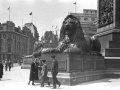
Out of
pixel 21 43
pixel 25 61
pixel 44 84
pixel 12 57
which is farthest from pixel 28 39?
pixel 44 84

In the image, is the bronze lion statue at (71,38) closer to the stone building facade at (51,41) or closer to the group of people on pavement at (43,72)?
the group of people on pavement at (43,72)

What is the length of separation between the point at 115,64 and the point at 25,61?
592 inches

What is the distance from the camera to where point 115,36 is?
15648 mm

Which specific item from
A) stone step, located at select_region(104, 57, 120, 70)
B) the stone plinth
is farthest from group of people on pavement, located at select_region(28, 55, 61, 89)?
the stone plinth

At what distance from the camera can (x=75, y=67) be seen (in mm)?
11062

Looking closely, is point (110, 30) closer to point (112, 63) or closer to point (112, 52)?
point (112, 52)

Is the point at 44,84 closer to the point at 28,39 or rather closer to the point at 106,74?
the point at 106,74

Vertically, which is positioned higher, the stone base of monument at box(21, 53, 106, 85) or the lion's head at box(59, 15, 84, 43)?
the lion's head at box(59, 15, 84, 43)

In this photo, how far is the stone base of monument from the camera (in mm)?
10458

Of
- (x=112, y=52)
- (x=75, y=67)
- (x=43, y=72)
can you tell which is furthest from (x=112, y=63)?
(x=43, y=72)

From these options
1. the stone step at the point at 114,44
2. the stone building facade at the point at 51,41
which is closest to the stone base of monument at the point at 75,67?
the stone step at the point at 114,44

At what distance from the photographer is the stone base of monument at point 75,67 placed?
1046cm

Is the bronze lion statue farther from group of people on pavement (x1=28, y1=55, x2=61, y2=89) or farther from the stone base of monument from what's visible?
group of people on pavement (x1=28, y1=55, x2=61, y2=89)

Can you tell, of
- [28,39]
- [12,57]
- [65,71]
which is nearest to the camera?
[65,71]
